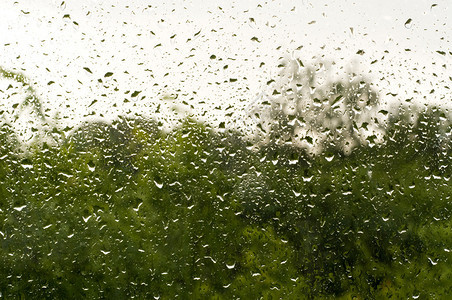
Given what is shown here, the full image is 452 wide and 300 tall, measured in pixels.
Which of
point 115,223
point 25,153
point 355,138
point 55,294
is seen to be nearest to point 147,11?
point 25,153

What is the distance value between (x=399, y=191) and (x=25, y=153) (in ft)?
4.27

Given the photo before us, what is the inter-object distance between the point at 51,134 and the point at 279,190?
81 centimetres

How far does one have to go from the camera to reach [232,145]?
133 centimetres

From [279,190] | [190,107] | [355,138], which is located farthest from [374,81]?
[190,107]

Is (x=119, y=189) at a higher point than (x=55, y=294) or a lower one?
higher

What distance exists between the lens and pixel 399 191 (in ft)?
4.43

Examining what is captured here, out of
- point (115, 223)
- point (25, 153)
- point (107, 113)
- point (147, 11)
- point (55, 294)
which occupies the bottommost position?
point (55, 294)

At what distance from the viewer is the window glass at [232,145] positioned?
1.31 m

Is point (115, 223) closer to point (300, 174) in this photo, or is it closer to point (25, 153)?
point (25, 153)

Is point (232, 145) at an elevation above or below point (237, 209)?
above

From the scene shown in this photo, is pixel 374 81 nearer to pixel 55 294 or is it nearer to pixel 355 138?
pixel 355 138

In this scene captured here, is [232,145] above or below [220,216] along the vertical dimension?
above

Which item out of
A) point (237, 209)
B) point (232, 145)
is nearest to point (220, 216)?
point (237, 209)

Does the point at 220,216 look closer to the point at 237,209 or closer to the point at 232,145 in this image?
the point at 237,209
